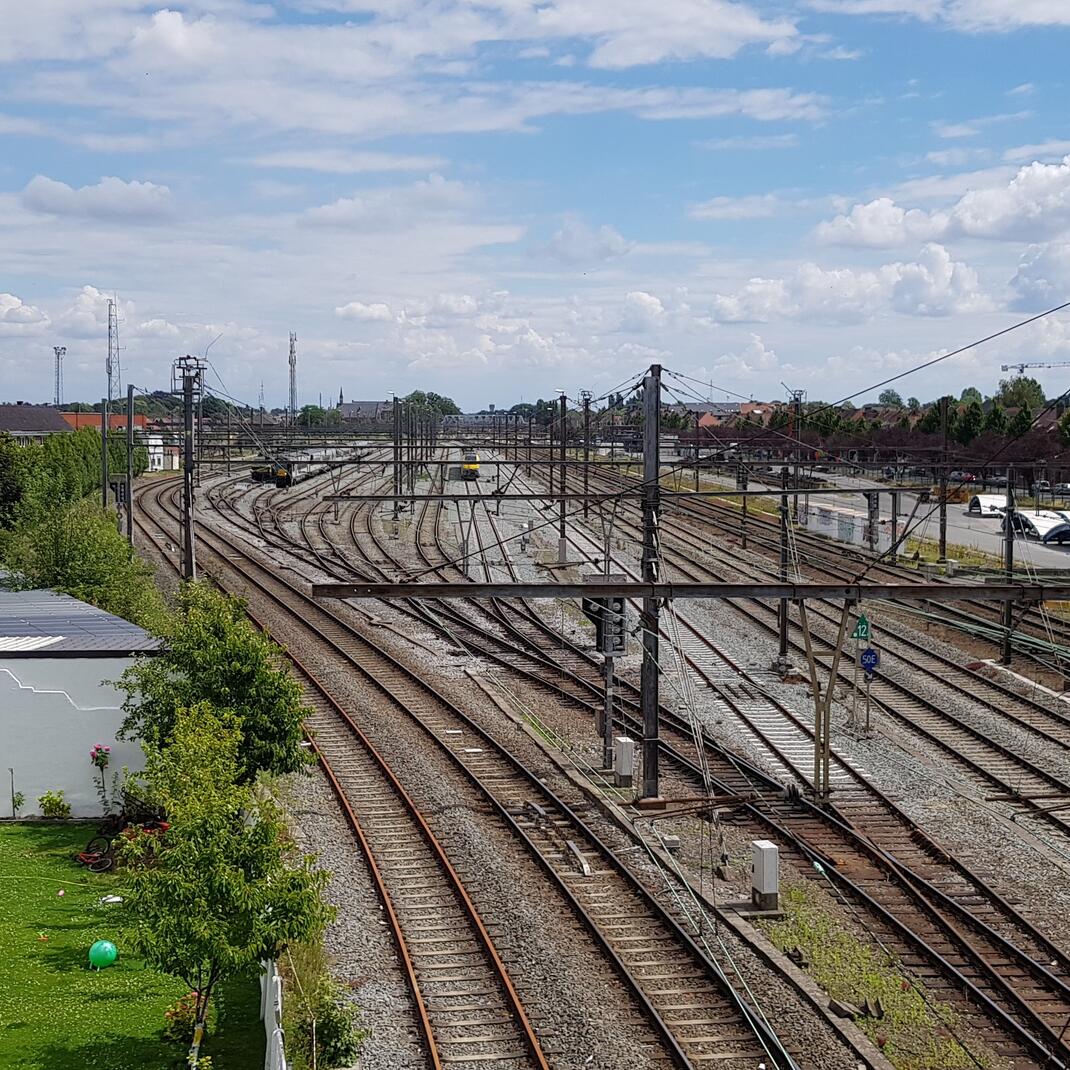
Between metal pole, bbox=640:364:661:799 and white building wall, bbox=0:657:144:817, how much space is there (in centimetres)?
732

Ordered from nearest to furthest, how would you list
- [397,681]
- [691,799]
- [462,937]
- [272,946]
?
[272,946], [462,937], [691,799], [397,681]

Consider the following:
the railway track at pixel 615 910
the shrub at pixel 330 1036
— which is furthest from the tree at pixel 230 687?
the shrub at pixel 330 1036

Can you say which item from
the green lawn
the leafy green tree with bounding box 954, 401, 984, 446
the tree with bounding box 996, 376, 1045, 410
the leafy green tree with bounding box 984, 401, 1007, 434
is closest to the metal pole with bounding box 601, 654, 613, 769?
the green lawn

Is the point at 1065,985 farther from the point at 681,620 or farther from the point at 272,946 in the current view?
the point at 681,620

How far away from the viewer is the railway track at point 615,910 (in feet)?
36.6

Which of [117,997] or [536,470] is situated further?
[536,470]

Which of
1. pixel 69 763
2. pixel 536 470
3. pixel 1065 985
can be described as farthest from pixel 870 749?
pixel 536 470

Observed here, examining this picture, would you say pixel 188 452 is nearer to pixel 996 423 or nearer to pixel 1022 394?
pixel 996 423

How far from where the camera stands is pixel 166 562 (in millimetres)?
40719

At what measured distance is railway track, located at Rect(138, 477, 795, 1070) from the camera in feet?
36.6

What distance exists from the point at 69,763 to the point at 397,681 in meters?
8.72

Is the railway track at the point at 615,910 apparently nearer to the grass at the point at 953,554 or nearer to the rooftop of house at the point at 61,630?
the rooftop of house at the point at 61,630

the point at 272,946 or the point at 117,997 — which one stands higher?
the point at 272,946

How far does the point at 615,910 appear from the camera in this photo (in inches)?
562
